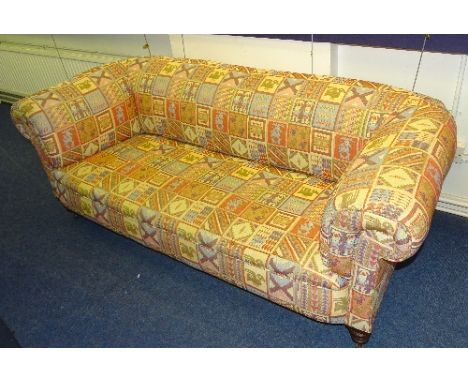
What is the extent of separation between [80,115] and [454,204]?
1.88 metres

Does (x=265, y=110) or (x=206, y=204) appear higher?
(x=265, y=110)

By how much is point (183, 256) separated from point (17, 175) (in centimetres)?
181

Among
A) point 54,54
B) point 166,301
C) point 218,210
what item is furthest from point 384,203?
point 54,54

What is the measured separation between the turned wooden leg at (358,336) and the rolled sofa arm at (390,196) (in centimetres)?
28

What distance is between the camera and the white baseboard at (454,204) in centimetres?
198

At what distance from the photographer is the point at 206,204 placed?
1709mm

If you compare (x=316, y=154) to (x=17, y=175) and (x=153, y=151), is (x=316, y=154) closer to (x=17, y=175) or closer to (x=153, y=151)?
(x=153, y=151)

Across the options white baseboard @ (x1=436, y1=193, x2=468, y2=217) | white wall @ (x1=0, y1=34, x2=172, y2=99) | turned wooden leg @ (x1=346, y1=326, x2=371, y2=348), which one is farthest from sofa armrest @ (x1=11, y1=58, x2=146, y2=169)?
white baseboard @ (x1=436, y1=193, x2=468, y2=217)

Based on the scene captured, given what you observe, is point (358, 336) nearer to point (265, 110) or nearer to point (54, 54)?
point (265, 110)

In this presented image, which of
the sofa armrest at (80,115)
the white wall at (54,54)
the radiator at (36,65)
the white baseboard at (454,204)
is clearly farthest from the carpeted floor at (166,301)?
Result: the radiator at (36,65)

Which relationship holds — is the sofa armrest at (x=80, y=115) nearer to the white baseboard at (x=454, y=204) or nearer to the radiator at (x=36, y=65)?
the radiator at (x=36, y=65)

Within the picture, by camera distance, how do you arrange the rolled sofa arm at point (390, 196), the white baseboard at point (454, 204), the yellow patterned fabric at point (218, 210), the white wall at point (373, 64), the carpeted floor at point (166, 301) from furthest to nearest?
the white baseboard at point (454, 204), the white wall at point (373, 64), the carpeted floor at point (166, 301), the yellow patterned fabric at point (218, 210), the rolled sofa arm at point (390, 196)

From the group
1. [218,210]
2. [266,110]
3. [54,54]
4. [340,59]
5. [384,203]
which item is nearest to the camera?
[384,203]
